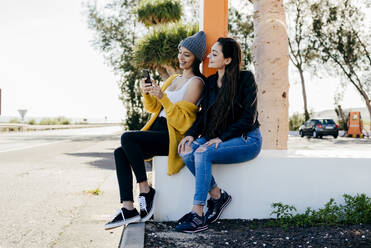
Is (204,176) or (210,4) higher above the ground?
(210,4)

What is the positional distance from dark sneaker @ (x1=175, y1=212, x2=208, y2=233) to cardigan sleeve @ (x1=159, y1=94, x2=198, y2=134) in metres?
0.82

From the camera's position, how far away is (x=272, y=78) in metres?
5.76

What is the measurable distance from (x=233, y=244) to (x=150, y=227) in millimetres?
850

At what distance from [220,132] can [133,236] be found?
1161 millimetres

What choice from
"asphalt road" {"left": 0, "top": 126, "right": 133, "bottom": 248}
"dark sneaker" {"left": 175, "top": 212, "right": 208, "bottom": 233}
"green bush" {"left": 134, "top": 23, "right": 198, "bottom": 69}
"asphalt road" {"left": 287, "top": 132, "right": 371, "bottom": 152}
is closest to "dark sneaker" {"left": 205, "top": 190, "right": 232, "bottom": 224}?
"dark sneaker" {"left": 175, "top": 212, "right": 208, "bottom": 233}

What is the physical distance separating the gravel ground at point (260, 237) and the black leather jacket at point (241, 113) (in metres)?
0.81

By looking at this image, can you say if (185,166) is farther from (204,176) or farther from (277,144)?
(277,144)

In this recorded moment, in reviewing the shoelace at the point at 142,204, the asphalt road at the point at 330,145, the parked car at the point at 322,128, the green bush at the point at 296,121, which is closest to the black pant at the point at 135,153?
the shoelace at the point at 142,204

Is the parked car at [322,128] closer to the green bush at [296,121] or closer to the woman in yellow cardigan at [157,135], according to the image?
the green bush at [296,121]

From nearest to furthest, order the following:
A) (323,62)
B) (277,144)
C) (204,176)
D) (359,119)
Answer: (204,176) < (277,144) < (359,119) < (323,62)

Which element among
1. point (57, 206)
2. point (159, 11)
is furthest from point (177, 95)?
point (159, 11)

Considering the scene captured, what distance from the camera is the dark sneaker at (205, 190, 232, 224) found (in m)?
3.62

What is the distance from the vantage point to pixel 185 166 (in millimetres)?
3756

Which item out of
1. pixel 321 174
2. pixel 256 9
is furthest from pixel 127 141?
pixel 256 9
